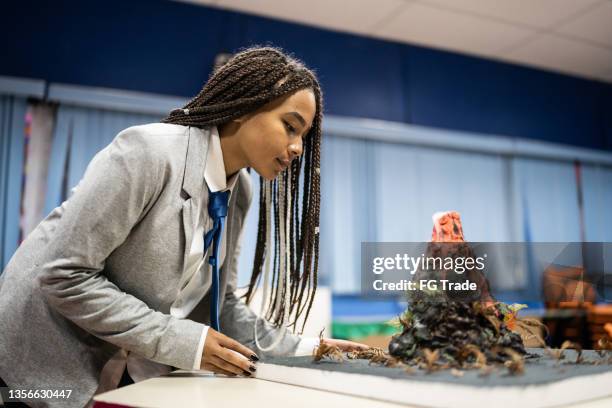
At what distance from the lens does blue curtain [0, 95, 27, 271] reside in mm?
3150

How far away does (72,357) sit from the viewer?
3.64 ft

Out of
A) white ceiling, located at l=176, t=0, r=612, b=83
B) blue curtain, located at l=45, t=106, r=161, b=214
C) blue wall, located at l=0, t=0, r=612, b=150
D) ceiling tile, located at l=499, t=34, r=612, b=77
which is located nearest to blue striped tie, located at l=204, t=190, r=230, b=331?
blue curtain, located at l=45, t=106, r=161, b=214

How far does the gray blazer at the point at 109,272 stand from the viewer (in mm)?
1005

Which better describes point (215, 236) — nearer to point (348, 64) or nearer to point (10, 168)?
point (10, 168)

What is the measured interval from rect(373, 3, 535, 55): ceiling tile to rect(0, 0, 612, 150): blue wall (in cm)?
14

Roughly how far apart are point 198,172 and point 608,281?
2.55 feet

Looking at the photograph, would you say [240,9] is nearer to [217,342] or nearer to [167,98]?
[167,98]

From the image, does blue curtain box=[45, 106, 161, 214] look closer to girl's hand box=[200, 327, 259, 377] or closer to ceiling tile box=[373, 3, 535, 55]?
ceiling tile box=[373, 3, 535, 55]

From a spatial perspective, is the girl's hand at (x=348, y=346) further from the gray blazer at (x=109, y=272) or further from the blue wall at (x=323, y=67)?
the blue wall at (x=323, y=67)

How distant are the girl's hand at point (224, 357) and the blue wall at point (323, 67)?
9.13 feet

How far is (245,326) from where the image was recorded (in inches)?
53.8

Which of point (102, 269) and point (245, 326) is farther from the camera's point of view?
point (245, 326)

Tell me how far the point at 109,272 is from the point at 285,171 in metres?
0.49

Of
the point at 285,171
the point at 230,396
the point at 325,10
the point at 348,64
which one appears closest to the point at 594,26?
the point at 348,64
